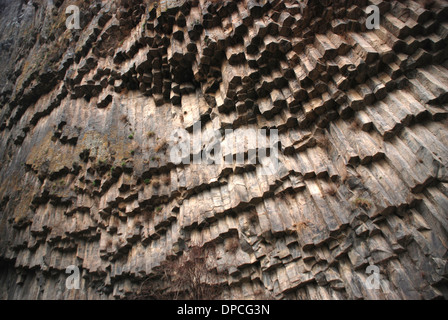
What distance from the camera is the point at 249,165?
9.37m

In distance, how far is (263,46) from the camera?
9.48 metres

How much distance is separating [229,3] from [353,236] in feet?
26.6

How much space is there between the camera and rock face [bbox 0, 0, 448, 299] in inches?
274

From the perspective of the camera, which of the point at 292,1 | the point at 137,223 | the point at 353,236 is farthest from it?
the point at 137,223

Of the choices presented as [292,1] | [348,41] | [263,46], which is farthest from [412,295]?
[292,1]

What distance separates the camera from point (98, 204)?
12.5m

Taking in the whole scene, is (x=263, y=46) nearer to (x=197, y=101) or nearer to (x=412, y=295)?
(x=197, y=101)

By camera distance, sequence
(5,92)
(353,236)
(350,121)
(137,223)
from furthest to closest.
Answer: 1. (5,92)
2. (137,223)
3. (350,121)
4. (353,236)

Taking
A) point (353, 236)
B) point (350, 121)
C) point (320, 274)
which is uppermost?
point (350, 121)

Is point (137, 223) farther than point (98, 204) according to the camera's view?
No

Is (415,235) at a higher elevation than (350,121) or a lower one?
lower

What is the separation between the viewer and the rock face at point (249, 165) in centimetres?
697

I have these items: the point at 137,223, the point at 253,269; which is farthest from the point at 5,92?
the point at 253,269

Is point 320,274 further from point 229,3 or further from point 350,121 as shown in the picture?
point 229,3
